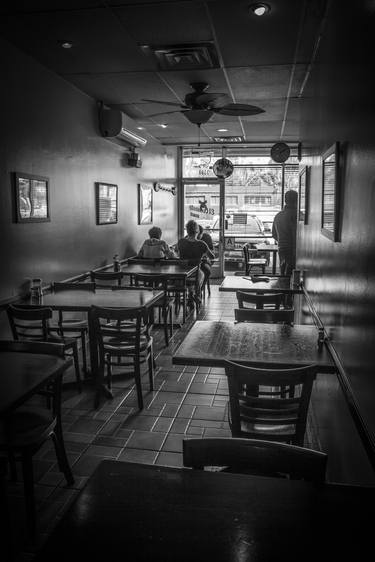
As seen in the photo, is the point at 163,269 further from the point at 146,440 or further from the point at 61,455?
the point at 61,455

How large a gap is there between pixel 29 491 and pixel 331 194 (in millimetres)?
2330

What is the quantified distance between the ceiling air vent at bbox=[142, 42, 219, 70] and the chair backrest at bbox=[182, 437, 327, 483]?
4.03 meters

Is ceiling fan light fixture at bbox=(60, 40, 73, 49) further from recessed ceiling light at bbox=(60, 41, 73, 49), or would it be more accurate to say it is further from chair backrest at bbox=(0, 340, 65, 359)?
A: chair backrest at bbox=(0, 340, 65, 359)

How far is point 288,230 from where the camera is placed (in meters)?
8.48

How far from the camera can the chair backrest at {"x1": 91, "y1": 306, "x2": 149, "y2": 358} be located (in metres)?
3.83

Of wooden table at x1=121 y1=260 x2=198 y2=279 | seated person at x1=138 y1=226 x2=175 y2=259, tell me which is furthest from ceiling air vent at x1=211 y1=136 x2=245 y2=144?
wooden table at x1=121 y1=260 x2=198 y2=279

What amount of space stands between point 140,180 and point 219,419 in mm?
5947

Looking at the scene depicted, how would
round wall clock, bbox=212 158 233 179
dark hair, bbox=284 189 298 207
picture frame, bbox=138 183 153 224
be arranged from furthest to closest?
1. round wall clock, bbox=212 158 233 179
2. picture frame, bbox=138 183 153 224
3. dark hair, bbox=284 189 298 207

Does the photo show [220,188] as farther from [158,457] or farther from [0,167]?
[158,457]

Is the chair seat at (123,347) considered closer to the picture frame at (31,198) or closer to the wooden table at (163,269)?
the picture frame at (31,198)

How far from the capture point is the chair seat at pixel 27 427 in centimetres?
246

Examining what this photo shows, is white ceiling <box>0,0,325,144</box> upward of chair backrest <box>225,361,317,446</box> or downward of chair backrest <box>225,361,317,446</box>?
upward

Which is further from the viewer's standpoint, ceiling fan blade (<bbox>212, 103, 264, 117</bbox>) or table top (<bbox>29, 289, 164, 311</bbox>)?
ceiling fan blade (<bbox>212, 103, 264, 117</bbox>)

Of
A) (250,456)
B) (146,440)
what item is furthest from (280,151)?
(250,456)
